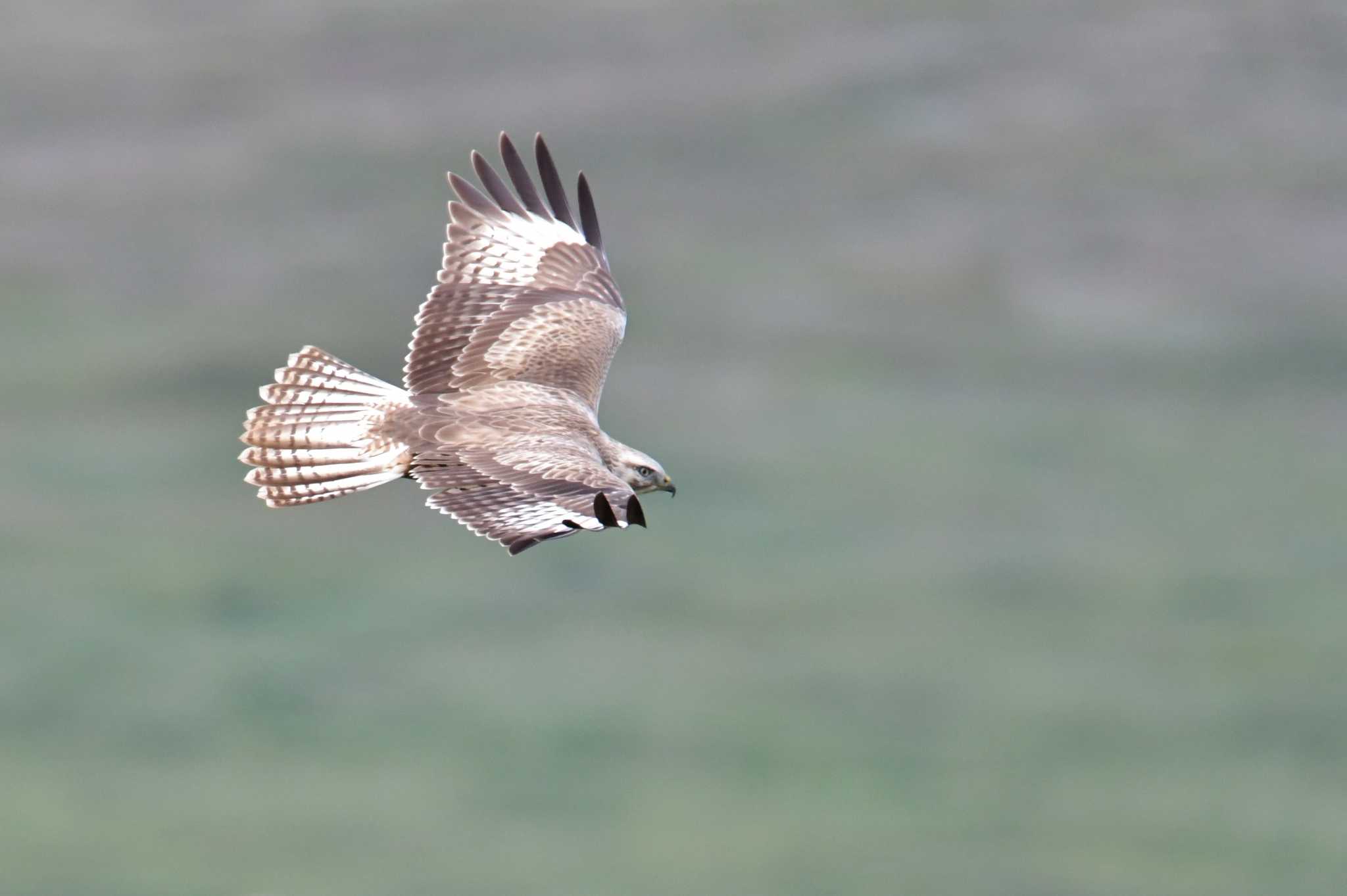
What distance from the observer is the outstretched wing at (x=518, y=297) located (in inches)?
581

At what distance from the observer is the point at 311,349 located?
14.5m

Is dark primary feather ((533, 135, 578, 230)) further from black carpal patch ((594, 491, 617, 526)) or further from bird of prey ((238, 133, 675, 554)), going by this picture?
black carpal patch ((594, 491, 617, 526))

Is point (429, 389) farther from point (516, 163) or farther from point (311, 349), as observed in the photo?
point (516, 163)

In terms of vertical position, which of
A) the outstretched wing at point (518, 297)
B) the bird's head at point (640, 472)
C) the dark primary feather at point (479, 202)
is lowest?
the bird's head at point (640, 472)

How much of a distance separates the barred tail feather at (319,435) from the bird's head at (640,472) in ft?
4.91

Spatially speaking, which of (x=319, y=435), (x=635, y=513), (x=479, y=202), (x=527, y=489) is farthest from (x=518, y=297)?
(x=635, y=513)

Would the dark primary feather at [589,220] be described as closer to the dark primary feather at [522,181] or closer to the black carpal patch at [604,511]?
the dark primary feather at [522,181]

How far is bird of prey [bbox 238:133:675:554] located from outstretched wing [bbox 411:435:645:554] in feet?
0.05

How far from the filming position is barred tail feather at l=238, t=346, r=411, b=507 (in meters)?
13.5

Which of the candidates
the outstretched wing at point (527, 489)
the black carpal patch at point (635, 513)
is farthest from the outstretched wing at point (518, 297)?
the black carpal patch at point (635, 513)

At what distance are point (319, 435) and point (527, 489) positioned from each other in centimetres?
256

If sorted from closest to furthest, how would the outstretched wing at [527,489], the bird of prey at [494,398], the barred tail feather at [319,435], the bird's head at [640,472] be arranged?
1. the outstretched wing at [527,489]
2. the bird of prey at [494,398]
3. the barred tail feather at [319,435]
4. the bird's head at [640,472]

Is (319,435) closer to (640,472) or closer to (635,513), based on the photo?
(640,472)

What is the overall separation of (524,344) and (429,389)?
0.85 meters
